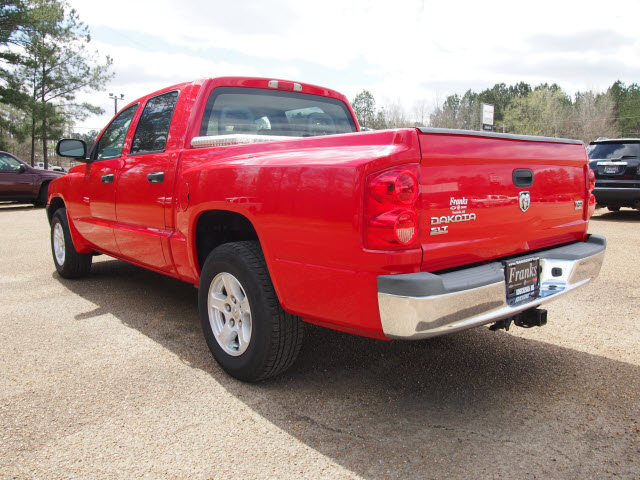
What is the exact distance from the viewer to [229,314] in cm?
307

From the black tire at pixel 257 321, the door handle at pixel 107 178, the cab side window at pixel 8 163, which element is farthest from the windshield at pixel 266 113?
the cab side window at pixel 8 163

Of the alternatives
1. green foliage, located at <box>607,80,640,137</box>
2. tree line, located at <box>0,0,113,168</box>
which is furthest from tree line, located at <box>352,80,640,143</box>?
tree line, located at <box>0,0,113,168</box>

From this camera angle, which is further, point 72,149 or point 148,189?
point 72,149

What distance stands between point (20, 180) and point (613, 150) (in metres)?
15.4

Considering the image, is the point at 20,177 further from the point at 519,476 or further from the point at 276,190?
the point at 519,476

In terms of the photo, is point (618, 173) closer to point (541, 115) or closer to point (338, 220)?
point (338, 220)

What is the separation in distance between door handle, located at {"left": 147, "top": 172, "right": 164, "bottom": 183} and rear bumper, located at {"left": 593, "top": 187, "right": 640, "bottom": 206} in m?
9.34

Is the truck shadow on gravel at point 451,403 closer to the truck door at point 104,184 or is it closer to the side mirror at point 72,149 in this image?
the truck door at point 104,184

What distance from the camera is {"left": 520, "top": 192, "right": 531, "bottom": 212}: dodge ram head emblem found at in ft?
8.88

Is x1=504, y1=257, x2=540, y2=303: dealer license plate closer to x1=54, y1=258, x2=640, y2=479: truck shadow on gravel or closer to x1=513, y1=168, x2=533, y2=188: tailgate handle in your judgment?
x1=513, y1=168, x2=533, y2=188: tailgate handle

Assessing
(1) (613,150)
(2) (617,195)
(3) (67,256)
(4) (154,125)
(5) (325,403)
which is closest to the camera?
(5) (325,403)

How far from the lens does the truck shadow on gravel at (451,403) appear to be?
7.34ft

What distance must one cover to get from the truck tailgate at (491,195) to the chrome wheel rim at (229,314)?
118cm

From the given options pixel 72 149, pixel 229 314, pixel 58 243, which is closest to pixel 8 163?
pixel 58 243
